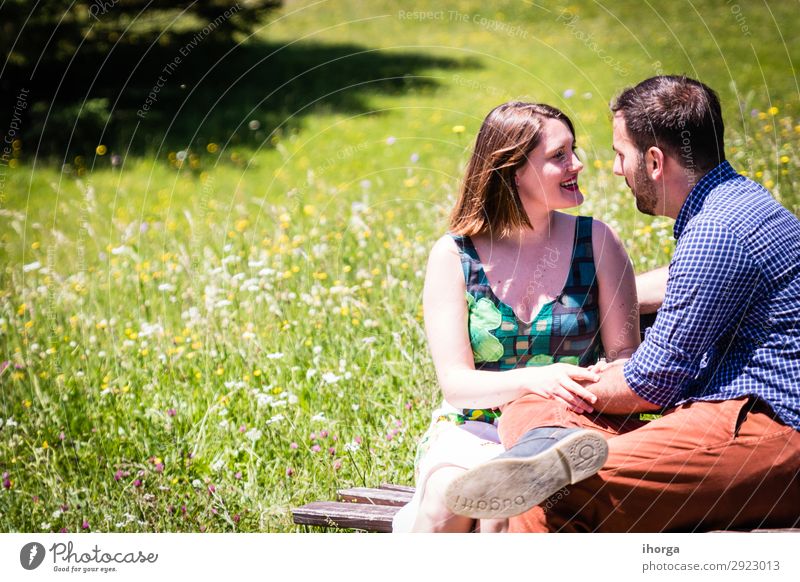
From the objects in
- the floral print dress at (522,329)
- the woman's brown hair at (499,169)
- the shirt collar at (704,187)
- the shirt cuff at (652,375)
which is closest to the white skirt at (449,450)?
the floral print dress at (522,329)

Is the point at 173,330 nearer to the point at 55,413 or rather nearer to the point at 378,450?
the point at 55,413

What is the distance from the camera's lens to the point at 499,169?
10.0 ft

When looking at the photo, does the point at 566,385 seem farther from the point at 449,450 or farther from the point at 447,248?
the point at 447,248

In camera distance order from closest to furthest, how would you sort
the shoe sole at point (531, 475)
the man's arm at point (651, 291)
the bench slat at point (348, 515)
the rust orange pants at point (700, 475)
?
the shoe sole at point (531, 475) < the rust orange pants at point (700, 475) < the bench slat at point (348, 515) < the man's arm at point (651, 291)

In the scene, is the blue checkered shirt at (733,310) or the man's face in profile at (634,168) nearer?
the blue checkered shirt at (733,310)

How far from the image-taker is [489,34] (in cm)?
1669

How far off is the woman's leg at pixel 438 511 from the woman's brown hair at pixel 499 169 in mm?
785

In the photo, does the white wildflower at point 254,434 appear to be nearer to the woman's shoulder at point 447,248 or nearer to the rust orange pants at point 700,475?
the woman's shoulder at point 447,248

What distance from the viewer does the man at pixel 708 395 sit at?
250cm

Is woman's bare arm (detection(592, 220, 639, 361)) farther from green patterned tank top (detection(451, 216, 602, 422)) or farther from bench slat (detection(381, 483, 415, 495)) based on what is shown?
bench slat (detection(381, 483, 415, 495))

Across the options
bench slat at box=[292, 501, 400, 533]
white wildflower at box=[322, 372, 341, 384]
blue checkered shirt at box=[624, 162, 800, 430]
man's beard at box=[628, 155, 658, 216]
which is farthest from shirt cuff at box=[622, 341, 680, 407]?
white wildflower at box=[322, 372, 341, 384]

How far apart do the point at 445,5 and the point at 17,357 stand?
16174mm

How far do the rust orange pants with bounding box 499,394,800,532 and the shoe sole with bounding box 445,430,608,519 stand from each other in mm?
192
